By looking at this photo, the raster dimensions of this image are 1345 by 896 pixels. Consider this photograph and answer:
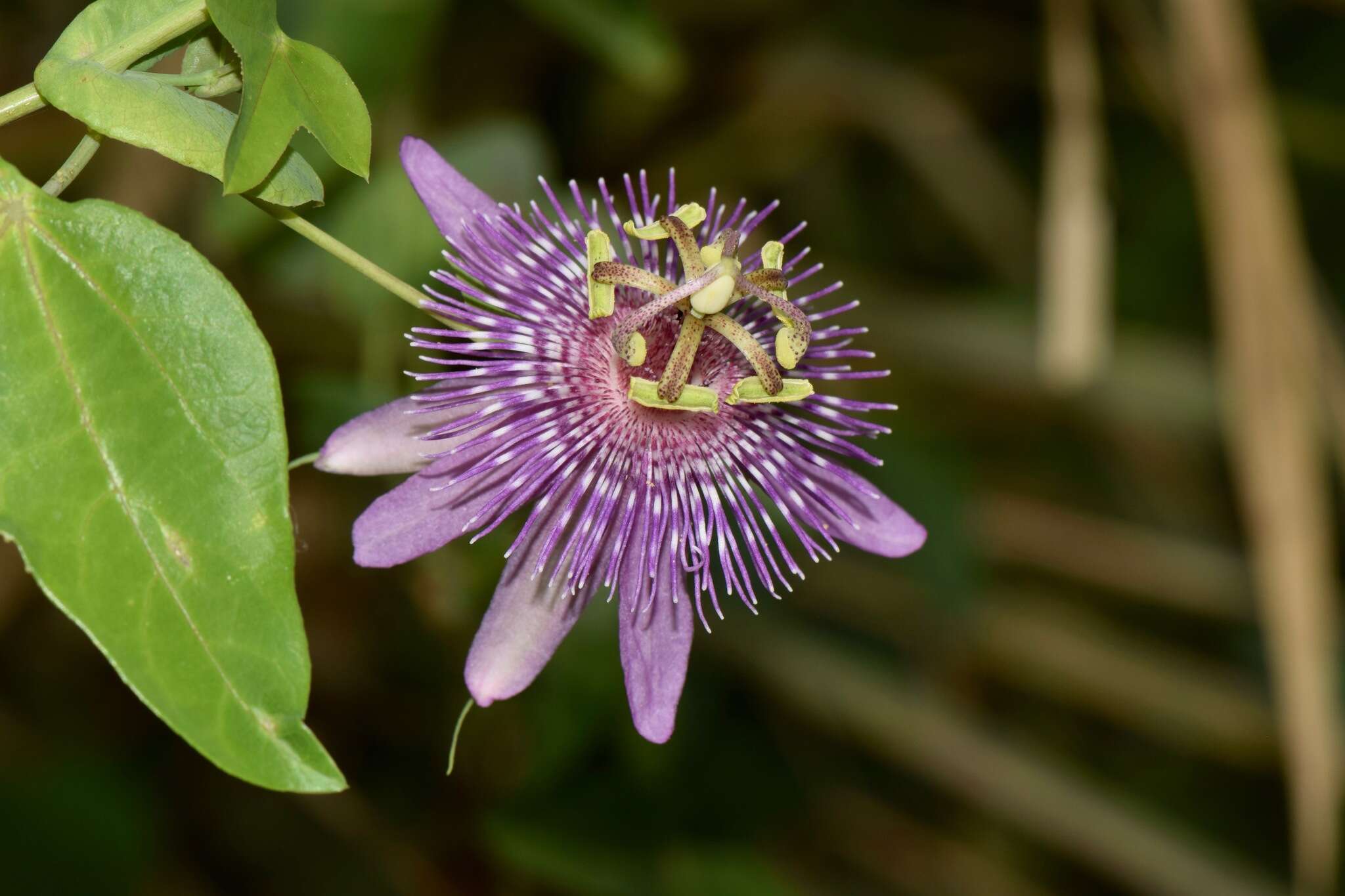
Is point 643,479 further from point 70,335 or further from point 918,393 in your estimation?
point 918,393

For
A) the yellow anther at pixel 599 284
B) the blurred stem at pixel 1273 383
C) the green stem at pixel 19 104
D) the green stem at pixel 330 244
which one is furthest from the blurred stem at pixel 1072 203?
the green stem at pixel 19 104

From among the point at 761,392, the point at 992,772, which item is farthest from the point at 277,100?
the point at 992,772

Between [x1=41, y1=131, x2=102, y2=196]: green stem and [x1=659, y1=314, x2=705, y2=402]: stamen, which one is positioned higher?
[x1=659, y1=314, x2=705, y2=402]: stamen

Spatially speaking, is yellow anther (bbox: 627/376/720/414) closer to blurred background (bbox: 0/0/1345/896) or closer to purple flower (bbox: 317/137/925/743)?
purple flower (bbox: 317/137/925/743)

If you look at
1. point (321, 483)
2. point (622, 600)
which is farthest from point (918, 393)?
point (622, 600)

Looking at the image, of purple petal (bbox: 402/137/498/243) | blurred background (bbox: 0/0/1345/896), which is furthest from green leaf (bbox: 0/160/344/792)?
blurred background (bbox: 0/0/1345/896)

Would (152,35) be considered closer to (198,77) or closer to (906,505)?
(198,77)

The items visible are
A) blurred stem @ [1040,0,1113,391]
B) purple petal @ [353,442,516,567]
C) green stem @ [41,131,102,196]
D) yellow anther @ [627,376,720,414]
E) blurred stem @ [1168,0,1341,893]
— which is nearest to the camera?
green stem @ [41,131,102,196]
